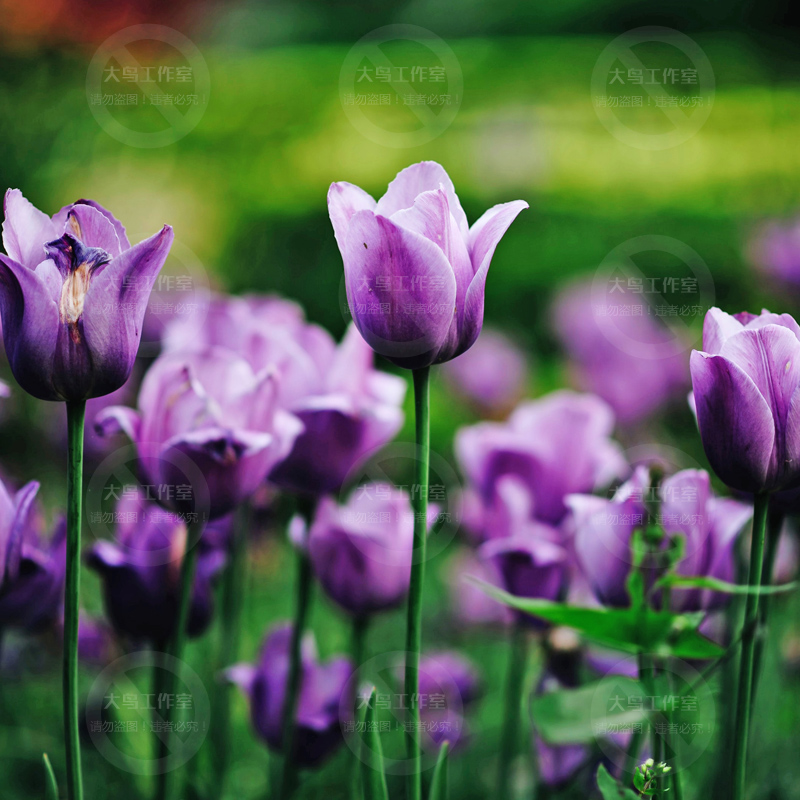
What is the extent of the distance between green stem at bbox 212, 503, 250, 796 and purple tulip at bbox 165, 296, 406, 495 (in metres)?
0.13

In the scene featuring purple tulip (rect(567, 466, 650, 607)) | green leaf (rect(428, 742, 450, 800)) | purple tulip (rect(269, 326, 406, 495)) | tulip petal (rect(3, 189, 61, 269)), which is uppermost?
tulip petal (rect(3, 189, 61, 269))

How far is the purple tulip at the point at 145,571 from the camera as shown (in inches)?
26.6

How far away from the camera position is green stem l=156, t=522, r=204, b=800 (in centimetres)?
61

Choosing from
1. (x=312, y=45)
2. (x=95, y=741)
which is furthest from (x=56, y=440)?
(x=312, y=45)

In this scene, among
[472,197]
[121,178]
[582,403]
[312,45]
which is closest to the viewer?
[582,403]

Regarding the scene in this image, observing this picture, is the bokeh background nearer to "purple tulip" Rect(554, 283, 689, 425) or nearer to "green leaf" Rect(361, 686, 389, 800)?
"purple tulip" Rect(554, 283, 689, 425)

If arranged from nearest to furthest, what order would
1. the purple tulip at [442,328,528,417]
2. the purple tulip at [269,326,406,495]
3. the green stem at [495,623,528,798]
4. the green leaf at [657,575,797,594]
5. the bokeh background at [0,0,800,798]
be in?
1. the green leaf at [657,575,797,594]
2. the purple tulip at [269,326,406,495]
3. the green stem at [495,623,528,798]
4. the bokeh background at [0,0,800,798]
5. the purple tulip at [442,328,528,417]

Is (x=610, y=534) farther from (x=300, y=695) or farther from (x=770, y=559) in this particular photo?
(x=300, y=695)

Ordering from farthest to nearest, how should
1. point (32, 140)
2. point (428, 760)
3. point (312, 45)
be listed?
point (312, 45) < point (32, 140) < point (428, 760)

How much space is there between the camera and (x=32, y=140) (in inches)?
89.0

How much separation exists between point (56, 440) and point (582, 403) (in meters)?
0.83

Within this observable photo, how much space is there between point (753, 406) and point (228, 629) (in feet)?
1.83

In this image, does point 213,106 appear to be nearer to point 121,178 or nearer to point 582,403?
point 121,178

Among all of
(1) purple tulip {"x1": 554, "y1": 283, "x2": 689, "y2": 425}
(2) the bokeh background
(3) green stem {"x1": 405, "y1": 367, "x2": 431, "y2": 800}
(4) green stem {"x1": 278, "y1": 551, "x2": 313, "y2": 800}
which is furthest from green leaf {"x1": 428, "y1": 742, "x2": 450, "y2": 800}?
(1) purple tulip {"x1": 554, "y1": 283, "x2": 689, "y2": 425}
